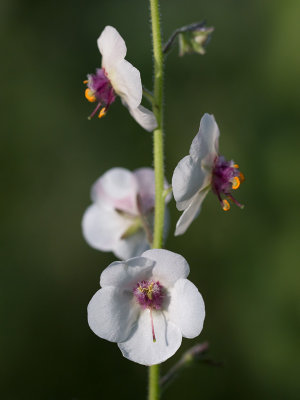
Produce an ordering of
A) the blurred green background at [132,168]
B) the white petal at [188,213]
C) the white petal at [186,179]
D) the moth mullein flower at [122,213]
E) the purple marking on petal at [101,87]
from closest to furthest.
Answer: the white petal at [186,179], the white petal at [188,213], the purple marking on petal at [101,87], the moth mullein flower at [122,213], the blurred green background at [132,168]

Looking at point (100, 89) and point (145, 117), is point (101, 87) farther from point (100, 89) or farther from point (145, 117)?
point (145, 117)

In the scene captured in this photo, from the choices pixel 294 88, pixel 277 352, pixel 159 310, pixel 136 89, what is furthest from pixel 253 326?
pixel 136 89

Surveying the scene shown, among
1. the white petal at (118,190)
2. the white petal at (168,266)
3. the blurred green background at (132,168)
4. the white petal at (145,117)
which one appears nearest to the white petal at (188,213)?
the white petal at (168,266)

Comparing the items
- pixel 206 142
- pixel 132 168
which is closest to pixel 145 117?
pixel 206 142

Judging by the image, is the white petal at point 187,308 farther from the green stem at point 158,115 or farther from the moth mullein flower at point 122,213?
the moth mullein flower at point 122,213

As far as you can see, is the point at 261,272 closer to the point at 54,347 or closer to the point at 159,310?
the point at 54,347
